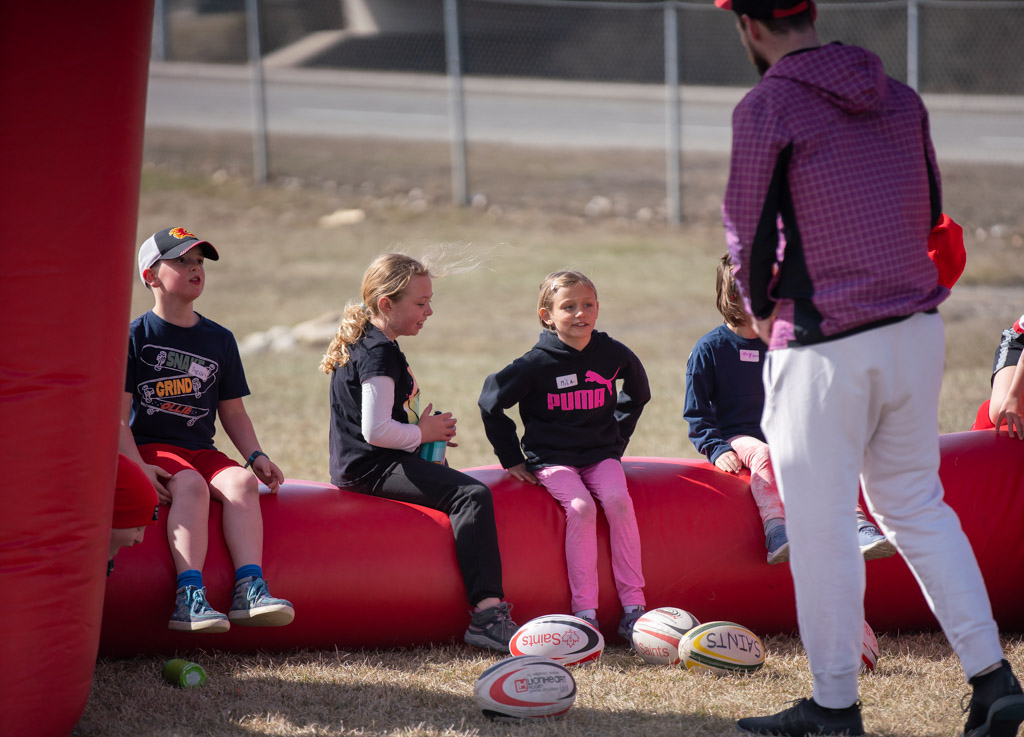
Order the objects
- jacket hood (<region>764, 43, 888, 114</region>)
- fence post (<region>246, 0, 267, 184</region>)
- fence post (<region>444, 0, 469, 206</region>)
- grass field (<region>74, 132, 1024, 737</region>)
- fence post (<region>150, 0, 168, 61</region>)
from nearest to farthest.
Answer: jacket hood (<region>764, 43, 888, 114</region>) < grass field (<region>74, 132, 1024, 737</region>) < fence post (<region>444, 0, 469, 206</region>) < fence post (<region>246, 0, 267, 184</region>) < fence post (<region>150, 0, 168, 61</region>)

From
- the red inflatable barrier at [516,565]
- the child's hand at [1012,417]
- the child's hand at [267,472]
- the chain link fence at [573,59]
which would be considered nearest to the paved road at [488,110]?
the chain link fence at [573,59]

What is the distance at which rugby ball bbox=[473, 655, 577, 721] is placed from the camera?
325 cm

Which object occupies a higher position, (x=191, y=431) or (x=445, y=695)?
(x=191, y=431)

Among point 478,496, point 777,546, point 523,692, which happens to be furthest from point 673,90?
point 523,692

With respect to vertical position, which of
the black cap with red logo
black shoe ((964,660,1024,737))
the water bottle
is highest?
the black cap with red logo

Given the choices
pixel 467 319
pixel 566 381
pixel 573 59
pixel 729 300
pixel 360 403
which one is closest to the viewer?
pixel 360 403

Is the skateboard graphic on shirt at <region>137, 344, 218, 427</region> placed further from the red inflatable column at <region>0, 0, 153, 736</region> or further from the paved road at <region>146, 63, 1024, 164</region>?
the paved road at <region>146, 63, 1024, 164</region>

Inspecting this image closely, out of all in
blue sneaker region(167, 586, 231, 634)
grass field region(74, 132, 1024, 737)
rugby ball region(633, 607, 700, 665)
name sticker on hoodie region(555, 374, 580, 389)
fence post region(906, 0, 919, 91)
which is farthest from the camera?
fence post region(906, 0, 919, 91)

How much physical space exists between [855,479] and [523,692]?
1.16 metres

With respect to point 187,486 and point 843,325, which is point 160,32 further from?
point 843,325

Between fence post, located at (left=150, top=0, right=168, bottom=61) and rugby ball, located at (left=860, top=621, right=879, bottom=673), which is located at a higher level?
fence post, located at (left=150, top=0, right=168, bottom=61)

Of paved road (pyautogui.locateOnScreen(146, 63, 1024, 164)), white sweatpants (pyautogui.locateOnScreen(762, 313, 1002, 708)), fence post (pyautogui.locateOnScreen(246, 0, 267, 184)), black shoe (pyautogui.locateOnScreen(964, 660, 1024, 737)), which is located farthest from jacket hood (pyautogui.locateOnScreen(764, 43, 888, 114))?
paved road (pyautogui.locateOnScreen(146, 63, 1024, 164))

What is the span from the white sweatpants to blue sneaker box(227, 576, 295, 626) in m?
1.70

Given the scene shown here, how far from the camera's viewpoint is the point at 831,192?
275cm
